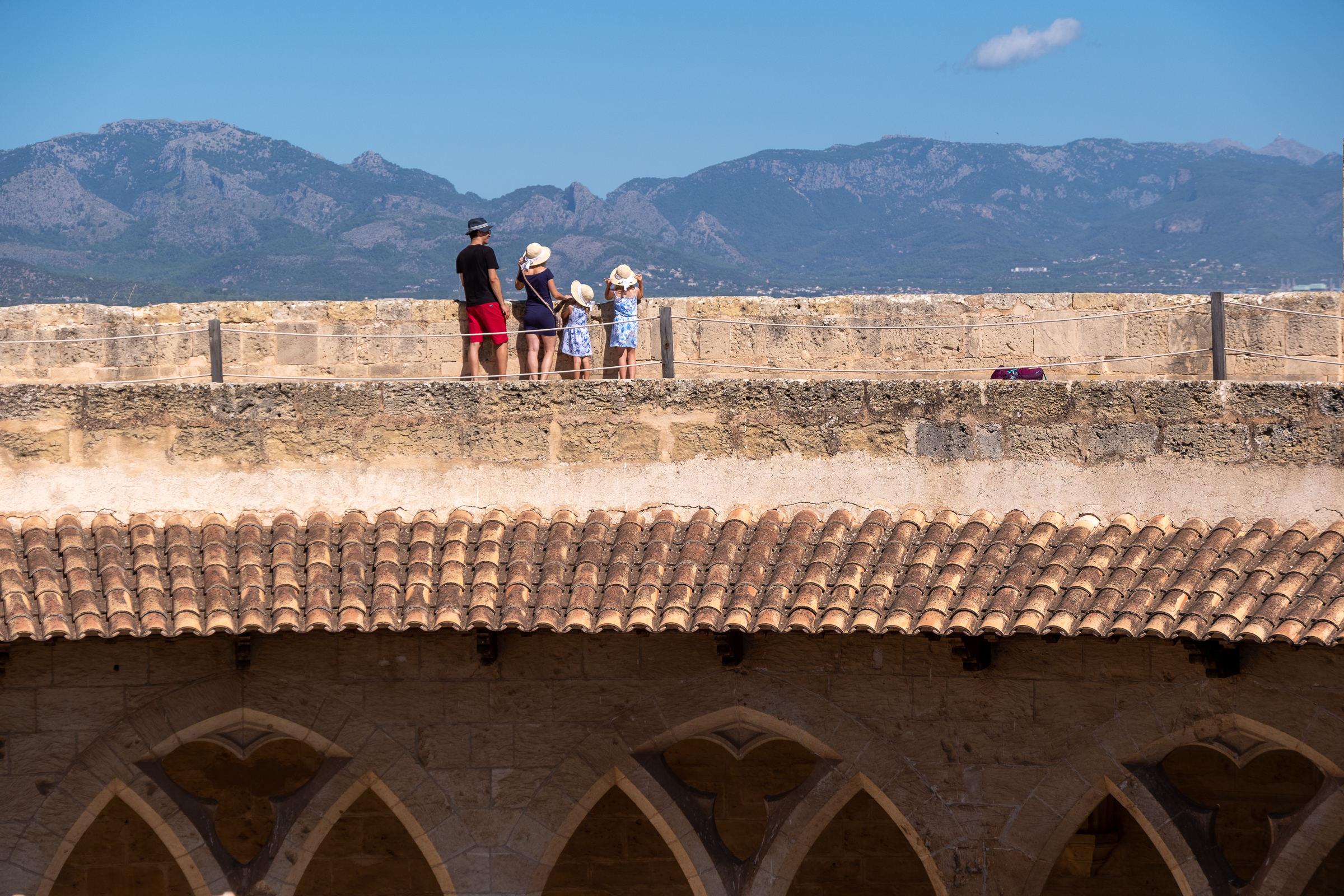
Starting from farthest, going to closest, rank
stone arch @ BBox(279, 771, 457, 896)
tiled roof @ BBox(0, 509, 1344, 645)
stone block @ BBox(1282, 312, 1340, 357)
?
stone block @ BBox(1282, 312, 1340, 357)
stone arch @ BBox(279, 771, 457, 896)
tiled roof @ BBox(0, 509, 1344, 645)

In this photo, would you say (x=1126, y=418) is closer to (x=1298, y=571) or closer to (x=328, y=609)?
(x=1298, y=571)

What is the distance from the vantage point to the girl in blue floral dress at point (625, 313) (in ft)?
35.4

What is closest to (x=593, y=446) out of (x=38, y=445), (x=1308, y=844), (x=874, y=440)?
(x=874, y=440)

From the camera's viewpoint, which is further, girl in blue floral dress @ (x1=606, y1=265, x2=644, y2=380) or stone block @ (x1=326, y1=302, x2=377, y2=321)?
stone block @ (x1=326, y1=302, x2=377, y2=321)

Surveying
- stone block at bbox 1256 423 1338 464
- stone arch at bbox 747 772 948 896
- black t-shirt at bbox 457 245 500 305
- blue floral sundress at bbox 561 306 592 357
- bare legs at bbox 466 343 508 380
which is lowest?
stone arch at bbox 747 772 948 896

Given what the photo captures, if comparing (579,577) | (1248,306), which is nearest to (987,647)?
(579,577)

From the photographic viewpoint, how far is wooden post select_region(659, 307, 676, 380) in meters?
8.75

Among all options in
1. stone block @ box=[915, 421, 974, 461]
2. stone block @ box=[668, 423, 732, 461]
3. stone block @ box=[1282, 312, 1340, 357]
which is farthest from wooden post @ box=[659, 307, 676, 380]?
stone block @ box=[1282, 312, 1340, 357]

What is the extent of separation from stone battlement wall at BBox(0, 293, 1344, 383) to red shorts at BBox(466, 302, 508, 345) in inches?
19.7

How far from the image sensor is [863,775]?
871 centimetres

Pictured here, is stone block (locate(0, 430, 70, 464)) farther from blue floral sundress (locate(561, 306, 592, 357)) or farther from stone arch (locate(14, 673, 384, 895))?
blue floral sundress (locate(561, 306, 592, 357))

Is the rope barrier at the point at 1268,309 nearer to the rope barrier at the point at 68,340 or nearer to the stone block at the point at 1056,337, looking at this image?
the stone block at the point at 1056,337

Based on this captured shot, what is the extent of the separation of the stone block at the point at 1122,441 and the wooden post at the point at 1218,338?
47 centimetres

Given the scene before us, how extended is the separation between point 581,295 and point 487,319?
0.70 metres
